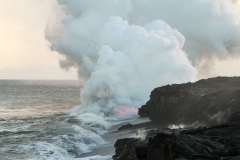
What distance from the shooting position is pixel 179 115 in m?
33.3

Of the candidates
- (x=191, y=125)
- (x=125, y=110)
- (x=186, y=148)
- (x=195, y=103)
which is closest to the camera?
(x=186, y=148)

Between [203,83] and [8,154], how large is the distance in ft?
92.8

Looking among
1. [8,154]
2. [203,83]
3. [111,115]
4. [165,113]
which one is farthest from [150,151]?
[111,115]

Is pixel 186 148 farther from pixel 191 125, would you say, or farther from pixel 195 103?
pixel 195 103

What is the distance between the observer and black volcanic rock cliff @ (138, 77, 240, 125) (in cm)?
2611

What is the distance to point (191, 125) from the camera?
2800 centimetres

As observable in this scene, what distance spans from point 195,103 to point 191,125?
11.4 ft

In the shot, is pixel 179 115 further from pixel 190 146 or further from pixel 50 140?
pixel 190 146

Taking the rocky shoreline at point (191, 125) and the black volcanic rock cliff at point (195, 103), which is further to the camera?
the black volcanic rock cliff at point (195, 103)

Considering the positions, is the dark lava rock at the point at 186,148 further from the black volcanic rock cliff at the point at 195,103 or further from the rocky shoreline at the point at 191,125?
the black volcanic rock cliff at the point at 195,103

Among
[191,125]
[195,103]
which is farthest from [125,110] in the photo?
[191,125]

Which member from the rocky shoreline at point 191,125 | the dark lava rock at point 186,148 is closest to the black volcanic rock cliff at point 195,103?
the rocky shoreline at point 191,125

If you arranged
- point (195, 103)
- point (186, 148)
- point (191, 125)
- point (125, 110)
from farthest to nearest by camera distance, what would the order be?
point (125, 110), point (195, 103), point (191, 125), point (186, 148)

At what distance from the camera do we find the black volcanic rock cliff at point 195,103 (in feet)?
85.7
